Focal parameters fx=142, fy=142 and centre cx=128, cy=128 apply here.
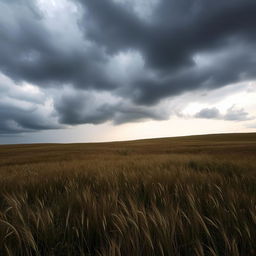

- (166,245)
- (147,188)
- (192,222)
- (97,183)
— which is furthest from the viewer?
(97,183)

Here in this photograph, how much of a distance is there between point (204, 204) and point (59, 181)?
2536mm

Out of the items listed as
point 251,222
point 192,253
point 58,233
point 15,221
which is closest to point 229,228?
point 251,222

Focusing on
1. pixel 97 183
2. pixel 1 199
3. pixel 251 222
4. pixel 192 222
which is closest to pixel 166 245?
pixel 192 222

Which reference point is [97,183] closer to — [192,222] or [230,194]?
[192,222]

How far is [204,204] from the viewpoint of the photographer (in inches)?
60.6

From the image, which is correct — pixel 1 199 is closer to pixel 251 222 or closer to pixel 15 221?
pixel 15 221

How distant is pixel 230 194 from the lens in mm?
1539

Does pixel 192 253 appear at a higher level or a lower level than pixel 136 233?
lower

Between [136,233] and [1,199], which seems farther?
[1,199]

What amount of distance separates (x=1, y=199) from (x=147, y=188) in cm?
218

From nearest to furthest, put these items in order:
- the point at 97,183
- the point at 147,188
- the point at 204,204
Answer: the point at 204,204
the point at 147,188
the point at 97,183

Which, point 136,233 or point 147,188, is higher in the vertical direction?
point 136,233

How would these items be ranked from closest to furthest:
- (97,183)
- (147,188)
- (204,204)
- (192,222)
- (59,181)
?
(192,222)
(204,204)
(147,188)
(97,183)
(59,181)

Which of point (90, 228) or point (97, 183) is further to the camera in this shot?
point (97, 183)
